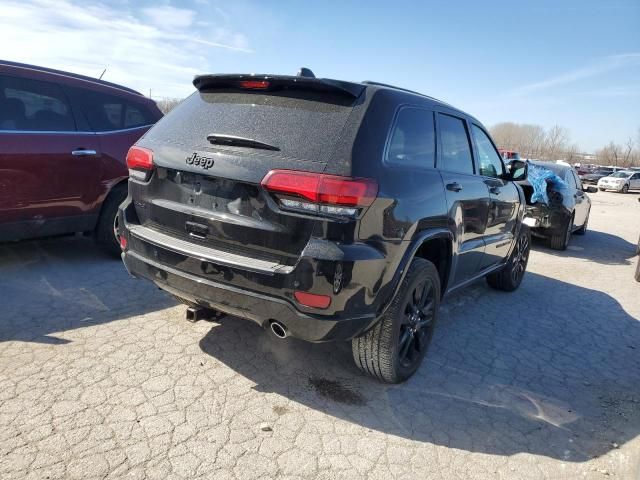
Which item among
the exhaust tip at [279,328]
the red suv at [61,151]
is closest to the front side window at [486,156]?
the exhaust tip at [279,328]

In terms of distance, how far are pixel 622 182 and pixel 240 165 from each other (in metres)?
34.0

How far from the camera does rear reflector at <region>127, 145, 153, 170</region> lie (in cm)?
298

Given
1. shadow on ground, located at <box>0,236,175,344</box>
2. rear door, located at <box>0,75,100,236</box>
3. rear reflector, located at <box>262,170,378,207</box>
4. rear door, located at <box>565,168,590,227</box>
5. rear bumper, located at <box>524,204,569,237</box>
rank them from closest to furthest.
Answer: rear reflector, located at <box>262,170,378,207</box> → shadow on ground, located at <box>0,236,175,344</box> → rear door, located at <box>0,75,100,236</box> → rear bumper, located at <box>524,204,569,237</box> → rear door, located at <box>565,168,590,227</box>

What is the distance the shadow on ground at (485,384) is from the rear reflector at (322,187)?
131cm

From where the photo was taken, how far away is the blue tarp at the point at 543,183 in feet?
28.1

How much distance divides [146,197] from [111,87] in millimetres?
2863

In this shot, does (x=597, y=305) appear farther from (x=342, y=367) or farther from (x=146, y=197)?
(x=146, y=197)

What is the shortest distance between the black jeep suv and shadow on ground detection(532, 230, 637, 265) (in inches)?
257

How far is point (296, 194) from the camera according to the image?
2.43 meters

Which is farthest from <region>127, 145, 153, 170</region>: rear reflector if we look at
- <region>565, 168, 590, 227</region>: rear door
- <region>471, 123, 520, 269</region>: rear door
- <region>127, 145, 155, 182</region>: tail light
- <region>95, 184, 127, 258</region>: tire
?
<region>565, 168, 590, 227</region>: rear door

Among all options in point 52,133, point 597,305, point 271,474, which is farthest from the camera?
point 597,305

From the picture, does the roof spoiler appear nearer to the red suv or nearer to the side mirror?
the red suv

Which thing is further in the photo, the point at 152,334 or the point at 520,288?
the point at 520,288

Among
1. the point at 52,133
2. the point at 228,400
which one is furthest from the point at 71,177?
the point at 228,400
